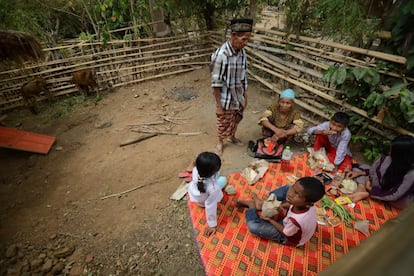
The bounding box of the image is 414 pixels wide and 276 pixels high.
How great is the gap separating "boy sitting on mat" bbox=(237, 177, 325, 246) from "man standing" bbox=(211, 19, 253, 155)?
130 cm

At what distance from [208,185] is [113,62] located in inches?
188

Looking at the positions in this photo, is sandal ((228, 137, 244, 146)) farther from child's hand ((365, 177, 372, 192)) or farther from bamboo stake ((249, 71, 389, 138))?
child's hand ((365, 177, 372, 192))

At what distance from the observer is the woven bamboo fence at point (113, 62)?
5086mm

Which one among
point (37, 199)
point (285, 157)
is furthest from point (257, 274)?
point (37, 199)

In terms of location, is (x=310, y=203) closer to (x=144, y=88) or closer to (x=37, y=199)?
(x=37, y=199)

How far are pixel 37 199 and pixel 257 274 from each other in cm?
292

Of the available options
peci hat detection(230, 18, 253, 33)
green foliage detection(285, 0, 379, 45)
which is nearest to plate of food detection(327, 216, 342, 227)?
peci hat detection(230, 18, 253, 33)

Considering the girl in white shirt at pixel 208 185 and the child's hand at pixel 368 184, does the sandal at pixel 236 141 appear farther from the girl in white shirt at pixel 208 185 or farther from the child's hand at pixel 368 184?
Answer: the child's hand at pixel 368 184

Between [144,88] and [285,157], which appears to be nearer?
[285,157]

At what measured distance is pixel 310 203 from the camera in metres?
1.91

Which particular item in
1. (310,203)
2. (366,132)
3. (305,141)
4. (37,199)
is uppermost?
(310,203)

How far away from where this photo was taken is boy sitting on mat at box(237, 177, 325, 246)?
1854 millimetres

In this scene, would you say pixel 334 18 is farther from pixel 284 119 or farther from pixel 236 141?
pixel 236 141

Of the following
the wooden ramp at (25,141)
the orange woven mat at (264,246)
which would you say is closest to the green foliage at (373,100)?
the orange woven mat at (264,246)
